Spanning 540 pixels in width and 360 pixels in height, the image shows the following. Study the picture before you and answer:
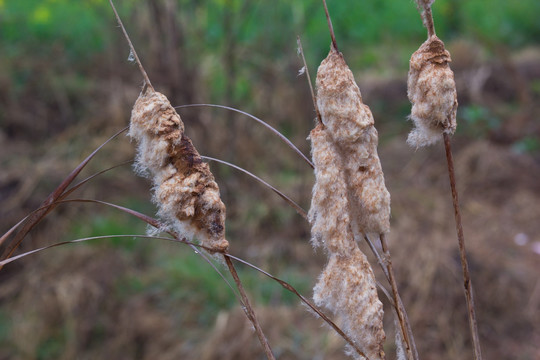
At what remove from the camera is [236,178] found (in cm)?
339

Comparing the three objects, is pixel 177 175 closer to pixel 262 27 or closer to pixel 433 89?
pixel 433 89

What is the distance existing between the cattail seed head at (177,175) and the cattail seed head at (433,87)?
26cm

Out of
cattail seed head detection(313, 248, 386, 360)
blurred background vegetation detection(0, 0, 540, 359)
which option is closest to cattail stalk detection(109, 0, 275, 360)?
cattail seed head detection(313, 248, 386, 360)

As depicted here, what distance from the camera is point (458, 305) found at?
2.49 metres

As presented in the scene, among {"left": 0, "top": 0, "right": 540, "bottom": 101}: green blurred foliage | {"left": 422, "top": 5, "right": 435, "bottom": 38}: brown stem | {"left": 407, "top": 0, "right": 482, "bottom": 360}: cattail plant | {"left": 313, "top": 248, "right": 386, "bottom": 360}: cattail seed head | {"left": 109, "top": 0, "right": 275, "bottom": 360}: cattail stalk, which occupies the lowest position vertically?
{"left": 313, "top": 248, "right": 386, "bottom": 360}: cattail seed head

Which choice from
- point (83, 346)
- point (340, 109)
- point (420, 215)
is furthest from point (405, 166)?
point (340, 109)

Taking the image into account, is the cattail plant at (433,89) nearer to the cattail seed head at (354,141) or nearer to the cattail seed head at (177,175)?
the cattail seed head at (354,141)

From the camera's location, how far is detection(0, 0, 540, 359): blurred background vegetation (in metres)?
2.50

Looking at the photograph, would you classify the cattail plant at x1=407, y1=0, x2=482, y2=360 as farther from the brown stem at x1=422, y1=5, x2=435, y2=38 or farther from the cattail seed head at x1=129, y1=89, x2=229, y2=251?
the cattail seed head at x1=129, y1=89, x2=229, y2=251

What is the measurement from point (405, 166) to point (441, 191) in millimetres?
388

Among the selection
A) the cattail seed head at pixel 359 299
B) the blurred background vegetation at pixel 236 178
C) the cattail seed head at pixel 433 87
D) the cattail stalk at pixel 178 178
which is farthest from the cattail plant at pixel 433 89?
the blurred background vegetation at pixel 236 178

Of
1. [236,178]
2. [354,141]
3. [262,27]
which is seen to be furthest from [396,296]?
[262,27]

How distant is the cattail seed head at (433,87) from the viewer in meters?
0.63

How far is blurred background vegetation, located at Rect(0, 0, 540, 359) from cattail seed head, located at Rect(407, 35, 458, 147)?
1799 mm
